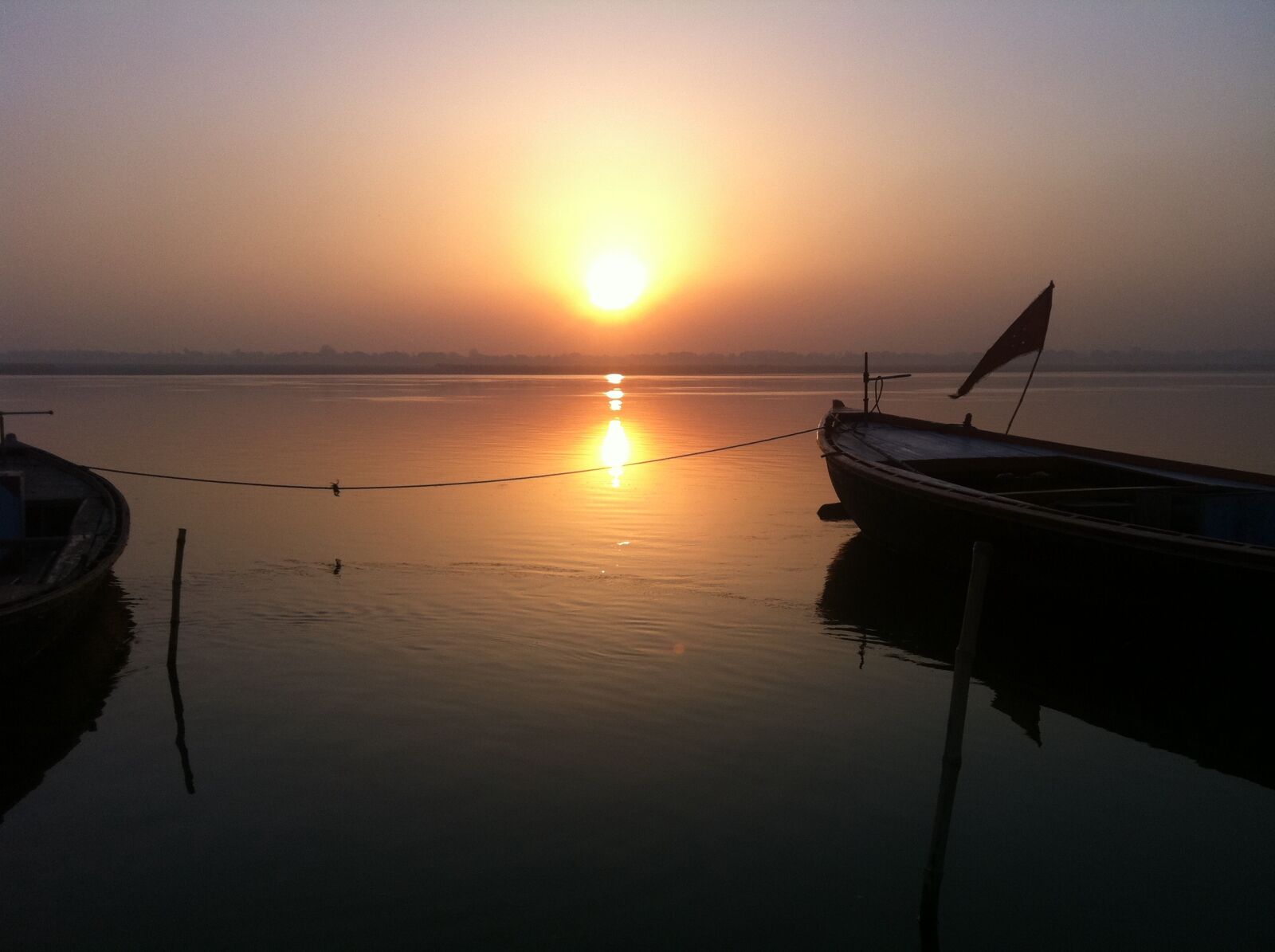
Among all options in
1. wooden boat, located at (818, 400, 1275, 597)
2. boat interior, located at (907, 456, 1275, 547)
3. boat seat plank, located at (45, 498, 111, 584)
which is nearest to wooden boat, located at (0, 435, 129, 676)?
boat seat plank, located at (45, 498, 111, 584)

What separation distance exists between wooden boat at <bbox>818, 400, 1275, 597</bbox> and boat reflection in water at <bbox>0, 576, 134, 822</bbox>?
11014 mm

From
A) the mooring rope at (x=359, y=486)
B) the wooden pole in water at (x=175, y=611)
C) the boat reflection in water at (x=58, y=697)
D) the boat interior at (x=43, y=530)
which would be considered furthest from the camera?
the mooring rope at (x=359, y=486)

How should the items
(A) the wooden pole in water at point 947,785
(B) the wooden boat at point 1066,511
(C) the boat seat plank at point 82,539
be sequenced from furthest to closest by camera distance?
(C) the boat seat plank at point 82,539 → (B) the wooden boat at point 1066,511 → (A) the wooden pole in water at point 947,785

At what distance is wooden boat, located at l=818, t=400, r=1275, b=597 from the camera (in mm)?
11188

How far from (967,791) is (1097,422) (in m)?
51.9

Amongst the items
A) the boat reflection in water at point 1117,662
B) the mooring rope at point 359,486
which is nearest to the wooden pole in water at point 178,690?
the mooring rope at point 359,486

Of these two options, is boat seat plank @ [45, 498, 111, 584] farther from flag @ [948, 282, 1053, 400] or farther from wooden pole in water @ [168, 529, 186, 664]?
flag @ [948, 282, 1053, 400]

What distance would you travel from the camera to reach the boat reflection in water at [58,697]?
9.38 m

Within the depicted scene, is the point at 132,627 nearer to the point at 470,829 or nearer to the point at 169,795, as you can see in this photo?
the point at 169,795

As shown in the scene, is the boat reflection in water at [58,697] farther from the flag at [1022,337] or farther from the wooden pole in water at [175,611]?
the flag at [1022,337]

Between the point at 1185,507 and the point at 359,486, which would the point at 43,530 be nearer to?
the point at 359,486

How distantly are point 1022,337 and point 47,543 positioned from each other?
18.8 meters

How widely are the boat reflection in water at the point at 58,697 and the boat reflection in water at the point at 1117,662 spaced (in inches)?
337

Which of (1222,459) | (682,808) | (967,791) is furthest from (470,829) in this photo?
(1222,459)
